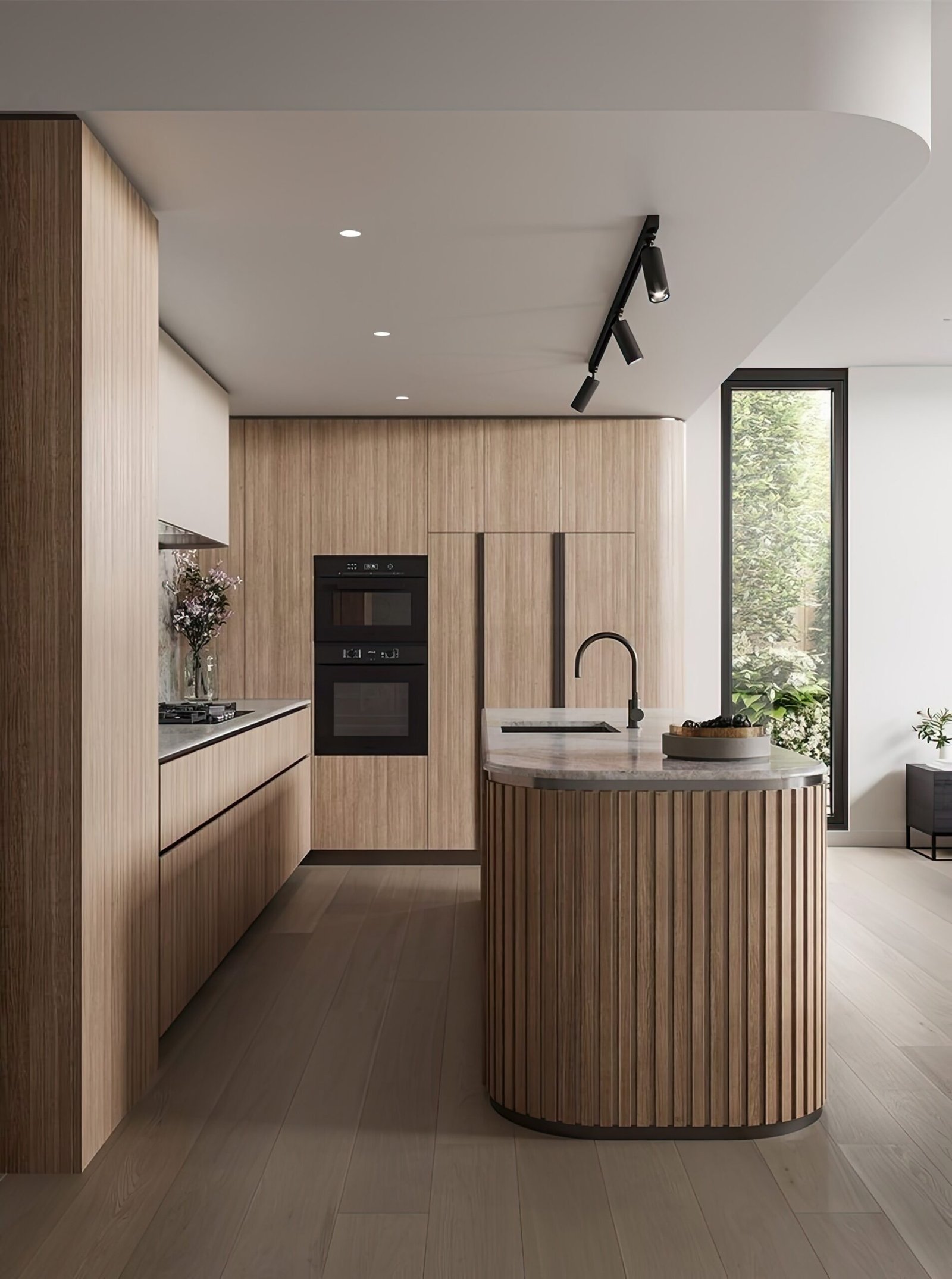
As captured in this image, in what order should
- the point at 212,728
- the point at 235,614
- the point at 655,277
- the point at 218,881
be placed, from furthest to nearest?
the point at 235,614 → the point at 212,728 → the point at 218,881 → the point at 655,277

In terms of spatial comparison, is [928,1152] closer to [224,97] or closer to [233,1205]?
[233,1205]

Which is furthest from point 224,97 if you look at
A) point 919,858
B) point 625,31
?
point 919,858

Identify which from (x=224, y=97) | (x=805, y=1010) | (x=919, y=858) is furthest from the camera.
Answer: (x=919, y=858)

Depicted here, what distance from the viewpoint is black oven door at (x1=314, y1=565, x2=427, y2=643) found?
18.4 ft

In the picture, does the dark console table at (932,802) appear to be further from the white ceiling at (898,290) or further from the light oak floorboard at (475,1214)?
the light oak floorboard at (475,1214)

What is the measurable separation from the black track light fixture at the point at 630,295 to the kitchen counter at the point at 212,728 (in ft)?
6.13

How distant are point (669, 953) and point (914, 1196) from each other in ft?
2.27

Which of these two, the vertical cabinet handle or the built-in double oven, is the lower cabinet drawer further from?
the vertical cabinet handle

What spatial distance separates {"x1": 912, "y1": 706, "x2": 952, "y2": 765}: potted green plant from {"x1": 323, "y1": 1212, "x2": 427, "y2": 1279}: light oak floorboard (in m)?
4.70

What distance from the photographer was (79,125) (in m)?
2.39

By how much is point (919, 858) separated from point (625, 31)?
4.79 m

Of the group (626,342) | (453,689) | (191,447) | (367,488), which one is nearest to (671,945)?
(626,342)

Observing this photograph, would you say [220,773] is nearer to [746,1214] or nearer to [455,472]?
[746,1214]

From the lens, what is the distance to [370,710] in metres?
5.61
